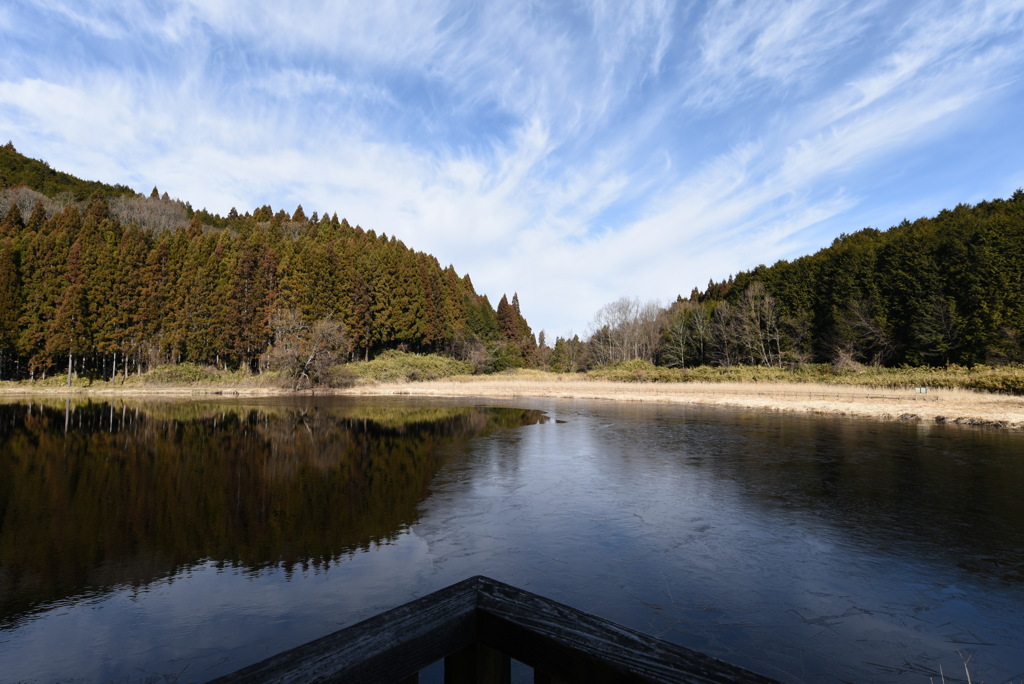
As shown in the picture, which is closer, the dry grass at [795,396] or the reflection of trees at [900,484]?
the reflection of trees at [900,484]

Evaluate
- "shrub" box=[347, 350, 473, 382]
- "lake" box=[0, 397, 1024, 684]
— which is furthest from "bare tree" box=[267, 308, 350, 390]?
"lake" box=[0, 397, 1024, 684]

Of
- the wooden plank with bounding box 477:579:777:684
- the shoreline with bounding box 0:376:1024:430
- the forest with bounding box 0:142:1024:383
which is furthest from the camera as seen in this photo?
the forest with bounding box 0:142:1024:383

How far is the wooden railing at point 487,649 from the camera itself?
Answer: 133 cm

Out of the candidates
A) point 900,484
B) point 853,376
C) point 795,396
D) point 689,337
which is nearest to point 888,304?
point 853,376

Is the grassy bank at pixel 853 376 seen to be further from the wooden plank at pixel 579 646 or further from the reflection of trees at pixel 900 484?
the wooden plank at pixel 579 646

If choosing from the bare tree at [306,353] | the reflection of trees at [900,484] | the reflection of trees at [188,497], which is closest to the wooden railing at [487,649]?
the reflection of trees at [188,497]

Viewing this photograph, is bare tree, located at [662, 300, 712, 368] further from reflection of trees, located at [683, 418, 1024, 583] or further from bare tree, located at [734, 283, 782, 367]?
reflection of trees, located at [683, 418, 1024, 583]

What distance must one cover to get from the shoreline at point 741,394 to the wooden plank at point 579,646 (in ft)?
83.2

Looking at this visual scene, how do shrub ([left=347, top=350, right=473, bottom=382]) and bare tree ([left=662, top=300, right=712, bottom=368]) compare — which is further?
bare tree ([left=662, top=300, right=712, bottom=368])

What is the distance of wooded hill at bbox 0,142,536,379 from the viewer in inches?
1857

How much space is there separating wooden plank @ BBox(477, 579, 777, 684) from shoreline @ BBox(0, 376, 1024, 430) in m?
25.4

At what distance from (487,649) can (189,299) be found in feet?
201

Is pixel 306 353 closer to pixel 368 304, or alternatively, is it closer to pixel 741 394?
pixel 368 304

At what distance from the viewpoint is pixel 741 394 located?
3459 centimetres
